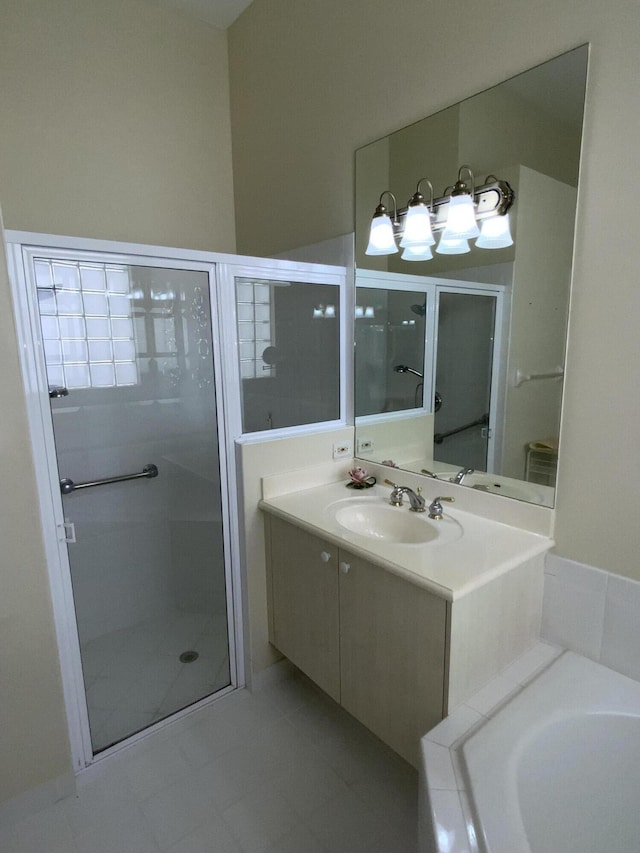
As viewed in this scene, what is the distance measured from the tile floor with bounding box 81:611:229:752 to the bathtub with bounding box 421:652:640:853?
124 centimetres

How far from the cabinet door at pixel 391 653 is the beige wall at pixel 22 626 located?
97 cm

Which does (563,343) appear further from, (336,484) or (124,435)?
(124,435)

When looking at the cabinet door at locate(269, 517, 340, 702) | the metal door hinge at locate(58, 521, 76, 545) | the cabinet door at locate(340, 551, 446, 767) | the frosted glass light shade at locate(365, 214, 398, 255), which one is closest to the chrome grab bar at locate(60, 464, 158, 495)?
the metal door hinge at locate(58, 521, 76, 545)

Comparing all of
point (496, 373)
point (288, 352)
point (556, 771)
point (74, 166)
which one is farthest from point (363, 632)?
point (74, 166)

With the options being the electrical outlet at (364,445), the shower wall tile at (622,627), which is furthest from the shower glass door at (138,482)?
the shower wall tile at (622,627)

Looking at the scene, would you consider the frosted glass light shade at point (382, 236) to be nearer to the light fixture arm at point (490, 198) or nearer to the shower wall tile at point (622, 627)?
the light fixture arm at point (490, 198)

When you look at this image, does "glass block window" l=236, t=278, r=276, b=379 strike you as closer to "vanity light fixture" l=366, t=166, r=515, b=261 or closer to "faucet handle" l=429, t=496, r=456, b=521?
"vanity light fixture" l=366, t=166, r=515, b=261

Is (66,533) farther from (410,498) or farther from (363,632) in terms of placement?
(410,498)

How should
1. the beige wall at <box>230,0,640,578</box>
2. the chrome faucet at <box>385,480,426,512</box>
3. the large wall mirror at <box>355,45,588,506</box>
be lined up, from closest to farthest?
the beige wall at <box>230,0,640,578</box> < the large wall mirror at <box>355,45,588,506</box> < the chrome faucet at <box>385,480,426,512</box>

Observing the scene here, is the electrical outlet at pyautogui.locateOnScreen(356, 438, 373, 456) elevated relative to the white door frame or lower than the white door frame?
lower

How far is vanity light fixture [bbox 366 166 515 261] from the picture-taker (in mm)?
1495

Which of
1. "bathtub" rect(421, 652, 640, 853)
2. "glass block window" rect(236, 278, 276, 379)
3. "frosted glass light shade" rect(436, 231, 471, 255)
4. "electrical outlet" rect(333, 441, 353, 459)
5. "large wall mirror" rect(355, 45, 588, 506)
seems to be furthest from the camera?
"electrical outlet" rect(333, 441, 353, 459)

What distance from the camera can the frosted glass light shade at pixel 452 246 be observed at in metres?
1.61

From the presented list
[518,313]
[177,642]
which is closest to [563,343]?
[518,313]
